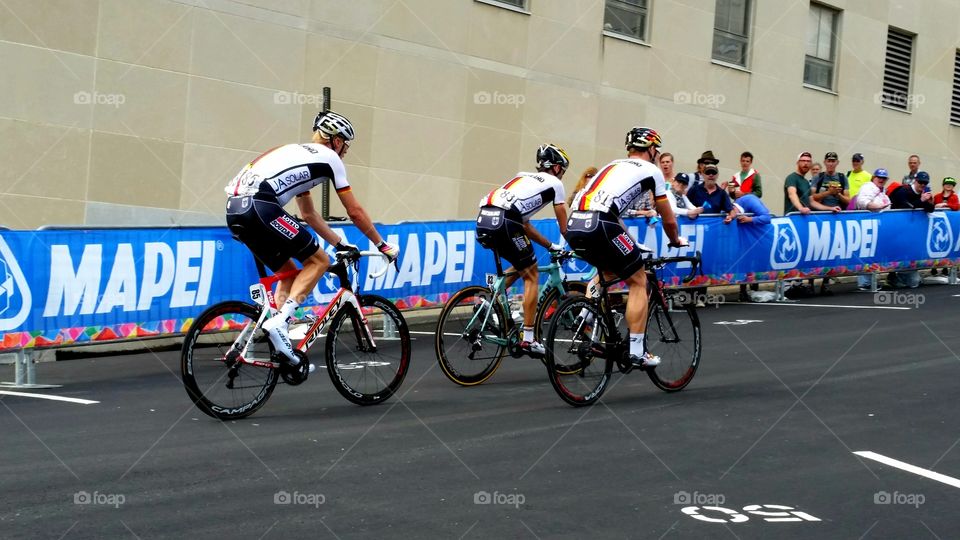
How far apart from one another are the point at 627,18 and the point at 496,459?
17620mm

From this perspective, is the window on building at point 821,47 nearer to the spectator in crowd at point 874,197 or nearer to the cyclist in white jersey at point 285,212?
the spectator in crowd at point 874,197

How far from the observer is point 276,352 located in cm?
854

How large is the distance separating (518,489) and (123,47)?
36.6 ft

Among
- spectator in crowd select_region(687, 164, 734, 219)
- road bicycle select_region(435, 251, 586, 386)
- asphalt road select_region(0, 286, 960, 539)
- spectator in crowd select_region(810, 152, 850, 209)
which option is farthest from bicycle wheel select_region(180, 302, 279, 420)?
spectator in crowd select_region(810, 152, 850, 209)

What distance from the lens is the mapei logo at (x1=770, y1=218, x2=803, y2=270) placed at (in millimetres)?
17922

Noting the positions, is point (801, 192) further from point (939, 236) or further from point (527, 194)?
point (527, 194)

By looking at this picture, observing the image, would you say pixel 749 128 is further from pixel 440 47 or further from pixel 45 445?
pixel 45 445

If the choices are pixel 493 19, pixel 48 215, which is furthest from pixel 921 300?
pixel 48 215

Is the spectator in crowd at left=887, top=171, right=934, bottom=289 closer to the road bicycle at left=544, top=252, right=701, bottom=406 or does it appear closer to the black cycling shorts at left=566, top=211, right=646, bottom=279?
the road bicycle at left=544, top=252, right=701, bottom=406

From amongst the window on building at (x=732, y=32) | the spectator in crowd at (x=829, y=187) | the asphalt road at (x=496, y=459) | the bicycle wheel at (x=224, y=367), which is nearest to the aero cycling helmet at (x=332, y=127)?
the bicycle wheel at (x=224, y=367)

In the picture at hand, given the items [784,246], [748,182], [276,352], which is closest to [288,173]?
[276,352]

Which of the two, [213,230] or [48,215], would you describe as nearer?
[213,230]

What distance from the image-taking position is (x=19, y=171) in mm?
15117

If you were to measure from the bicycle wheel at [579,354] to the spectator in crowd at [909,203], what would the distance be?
12.3 meters
